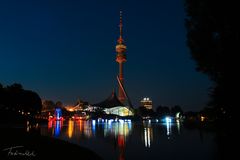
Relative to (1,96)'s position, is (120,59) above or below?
above

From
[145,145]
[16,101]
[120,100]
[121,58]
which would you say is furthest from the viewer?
[121,58]

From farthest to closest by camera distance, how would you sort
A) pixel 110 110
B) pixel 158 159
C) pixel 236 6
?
pixel 110 110, pixel 158 159, pixel 236 6

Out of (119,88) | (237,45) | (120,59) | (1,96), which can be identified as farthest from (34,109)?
(120,59)

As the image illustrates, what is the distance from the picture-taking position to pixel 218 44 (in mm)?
8891

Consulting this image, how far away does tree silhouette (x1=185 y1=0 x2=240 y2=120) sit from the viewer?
26.8 feet

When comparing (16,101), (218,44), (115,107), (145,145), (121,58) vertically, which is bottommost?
(145,145)

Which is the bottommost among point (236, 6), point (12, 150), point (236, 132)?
point (12, 150)

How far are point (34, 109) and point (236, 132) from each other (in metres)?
79.5

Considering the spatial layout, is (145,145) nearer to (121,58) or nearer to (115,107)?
(115,107)

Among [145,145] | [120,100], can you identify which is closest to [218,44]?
[145,145]

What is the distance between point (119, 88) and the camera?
567 ft

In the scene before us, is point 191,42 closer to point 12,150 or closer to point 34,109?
point 12,150

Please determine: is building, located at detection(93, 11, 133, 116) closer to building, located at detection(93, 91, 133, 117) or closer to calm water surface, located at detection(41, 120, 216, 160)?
building, located at detection(93, 91, 133, 117)

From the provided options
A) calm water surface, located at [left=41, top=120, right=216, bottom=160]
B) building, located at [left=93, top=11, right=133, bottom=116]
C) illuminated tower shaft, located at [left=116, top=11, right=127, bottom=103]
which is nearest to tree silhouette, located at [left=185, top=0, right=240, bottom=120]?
calm water surface, located at [left=41, top=120, right=216, bottom=160]
